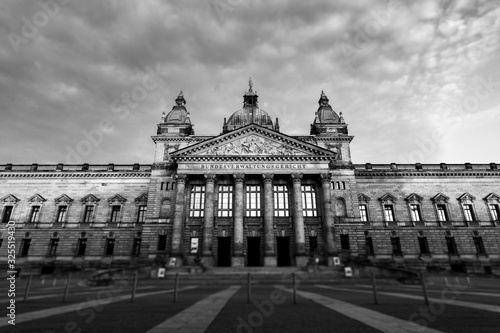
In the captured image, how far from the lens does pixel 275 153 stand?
127 ft

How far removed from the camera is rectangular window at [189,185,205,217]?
126ft

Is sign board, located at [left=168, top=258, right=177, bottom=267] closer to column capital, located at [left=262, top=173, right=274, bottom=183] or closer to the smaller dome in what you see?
column capital, located at [left=262, top=173, right=274, bottom=183]

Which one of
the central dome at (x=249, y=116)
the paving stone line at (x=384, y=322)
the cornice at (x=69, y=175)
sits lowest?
the paving stone line at (x=384, y=322)

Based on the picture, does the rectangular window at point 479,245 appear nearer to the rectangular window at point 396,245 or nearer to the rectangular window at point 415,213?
the rectangular window at point 415,213

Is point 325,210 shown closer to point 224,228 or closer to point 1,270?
point 224,228

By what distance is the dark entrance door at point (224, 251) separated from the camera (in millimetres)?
37219

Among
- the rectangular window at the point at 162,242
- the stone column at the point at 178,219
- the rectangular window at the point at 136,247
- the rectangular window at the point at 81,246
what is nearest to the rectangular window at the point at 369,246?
the stone column at the point at 178,219

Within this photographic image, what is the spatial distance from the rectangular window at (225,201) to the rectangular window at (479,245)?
1415 inches

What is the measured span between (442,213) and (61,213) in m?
58.1

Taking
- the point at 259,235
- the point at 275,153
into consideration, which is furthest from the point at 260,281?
the point at 275,153

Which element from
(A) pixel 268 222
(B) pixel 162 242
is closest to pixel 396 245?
(A) pixel 268 222

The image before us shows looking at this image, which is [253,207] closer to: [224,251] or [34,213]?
[224,251]

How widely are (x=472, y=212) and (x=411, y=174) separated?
1031 cm

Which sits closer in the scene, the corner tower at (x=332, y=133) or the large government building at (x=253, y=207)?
the large government building at (x=253, y=207)
